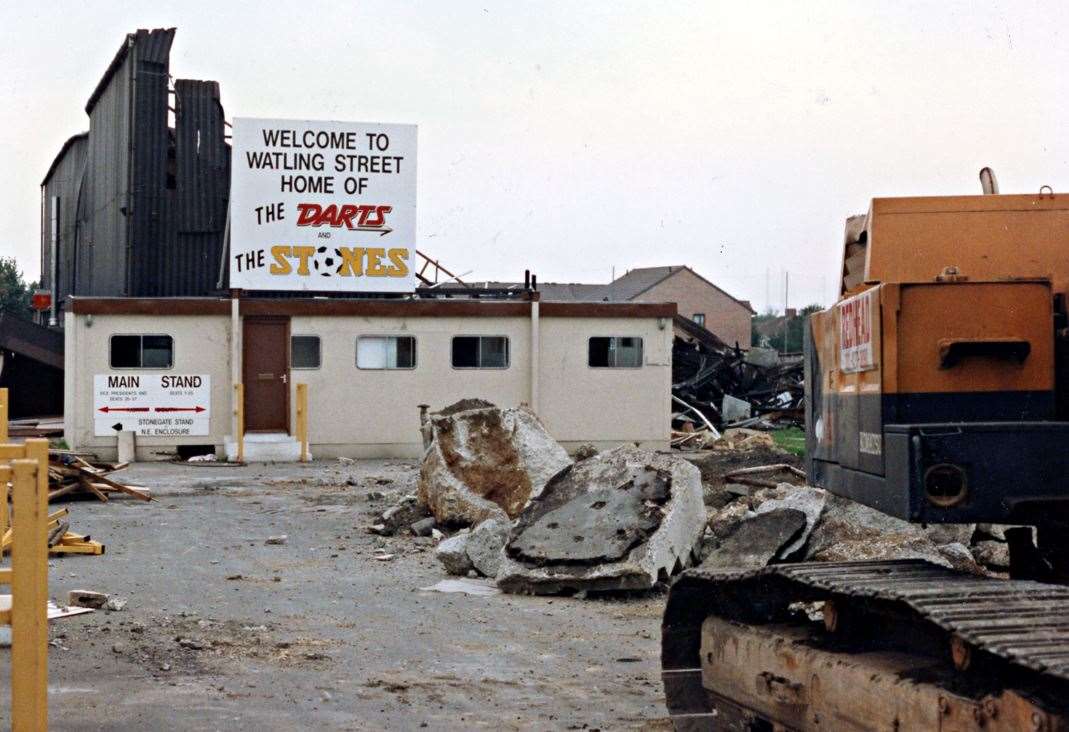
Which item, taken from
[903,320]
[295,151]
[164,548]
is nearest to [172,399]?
[295,151]

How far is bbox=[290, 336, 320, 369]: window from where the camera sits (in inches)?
1164

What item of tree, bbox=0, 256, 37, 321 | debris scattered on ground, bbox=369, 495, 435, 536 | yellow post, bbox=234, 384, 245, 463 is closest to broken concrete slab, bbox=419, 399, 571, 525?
debris scattered on ground, bbox=369, 495, 435, 536

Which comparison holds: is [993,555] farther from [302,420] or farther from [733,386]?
[733,386]

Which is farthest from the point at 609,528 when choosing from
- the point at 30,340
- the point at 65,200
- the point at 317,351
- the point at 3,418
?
the point at 65,200

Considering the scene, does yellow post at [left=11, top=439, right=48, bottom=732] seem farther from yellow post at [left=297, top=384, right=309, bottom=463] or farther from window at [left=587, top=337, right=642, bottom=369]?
window at [left=587, top=337, right=642, bottom=369]

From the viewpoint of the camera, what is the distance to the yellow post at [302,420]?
93.6 feet

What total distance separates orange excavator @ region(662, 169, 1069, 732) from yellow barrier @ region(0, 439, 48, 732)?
10.5ft

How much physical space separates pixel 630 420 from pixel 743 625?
77.5 ft

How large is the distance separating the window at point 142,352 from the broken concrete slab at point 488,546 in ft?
53.1

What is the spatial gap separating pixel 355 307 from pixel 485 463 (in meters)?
13.0

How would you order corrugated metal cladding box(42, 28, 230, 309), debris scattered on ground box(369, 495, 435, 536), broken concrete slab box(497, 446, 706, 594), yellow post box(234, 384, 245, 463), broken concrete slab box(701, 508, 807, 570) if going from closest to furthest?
broken concrete slab box(497, 446, 706, 594) < broken concrete slab box(701, 508, 807, 570) < debris scattered on ground box(369, 495, 435, 536) < yellow post box(234, 384, 245, 463) < corrugated metal cladding box(42, 28, 230, 309)

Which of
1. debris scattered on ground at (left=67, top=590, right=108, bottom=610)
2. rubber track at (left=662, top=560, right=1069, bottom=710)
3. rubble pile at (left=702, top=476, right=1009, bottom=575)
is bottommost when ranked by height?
debris scattered on ground at (left=67, top=590, right=108, bottom=610)

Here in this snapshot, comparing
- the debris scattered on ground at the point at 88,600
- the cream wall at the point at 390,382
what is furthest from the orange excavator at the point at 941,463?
the cream wall at the point at 390,382

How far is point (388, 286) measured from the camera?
100 ft
